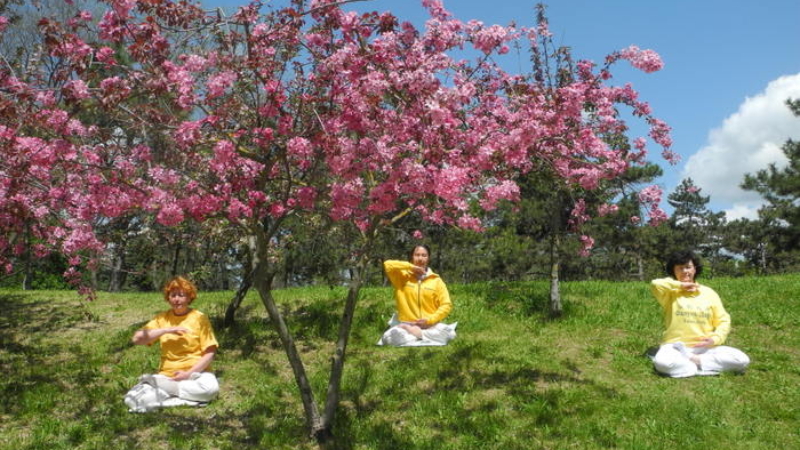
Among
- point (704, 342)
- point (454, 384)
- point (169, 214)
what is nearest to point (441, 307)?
point (454, 384)

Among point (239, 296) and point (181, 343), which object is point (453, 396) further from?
point (239, 296)

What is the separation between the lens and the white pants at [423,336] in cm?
871

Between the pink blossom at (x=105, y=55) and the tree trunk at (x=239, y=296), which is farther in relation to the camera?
the tree trunk at (x=239, y=296)

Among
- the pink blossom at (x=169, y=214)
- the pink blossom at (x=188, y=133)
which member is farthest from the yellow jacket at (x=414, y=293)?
the pink blossom at (x=188, y=133)

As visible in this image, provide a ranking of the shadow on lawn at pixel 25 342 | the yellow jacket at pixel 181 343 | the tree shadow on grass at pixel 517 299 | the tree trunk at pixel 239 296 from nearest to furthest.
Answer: the yellow jacket at pixel 181 343
the shadow on lawn at pixel 25 342
the tree trunk at pixel 239 296
the tree shadow on grass at pixel 517 299

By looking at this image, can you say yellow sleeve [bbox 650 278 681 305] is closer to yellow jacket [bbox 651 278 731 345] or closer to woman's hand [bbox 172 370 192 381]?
yellow jacket [bbox 651 278 731 345]

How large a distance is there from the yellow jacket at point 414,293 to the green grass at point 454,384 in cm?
58

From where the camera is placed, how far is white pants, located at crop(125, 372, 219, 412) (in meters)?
7.08

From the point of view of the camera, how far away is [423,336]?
8766 millimetres

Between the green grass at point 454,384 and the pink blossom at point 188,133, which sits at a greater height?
the pink blossom at point 188,133

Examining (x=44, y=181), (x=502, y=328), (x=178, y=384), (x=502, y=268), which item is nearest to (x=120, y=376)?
(x=178, y=384)

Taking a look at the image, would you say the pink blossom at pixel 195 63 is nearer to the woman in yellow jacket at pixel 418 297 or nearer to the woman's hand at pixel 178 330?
the woman's hand at pixel 178 330

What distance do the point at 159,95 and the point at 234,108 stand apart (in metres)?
0.72

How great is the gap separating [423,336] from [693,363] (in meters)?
3.64
